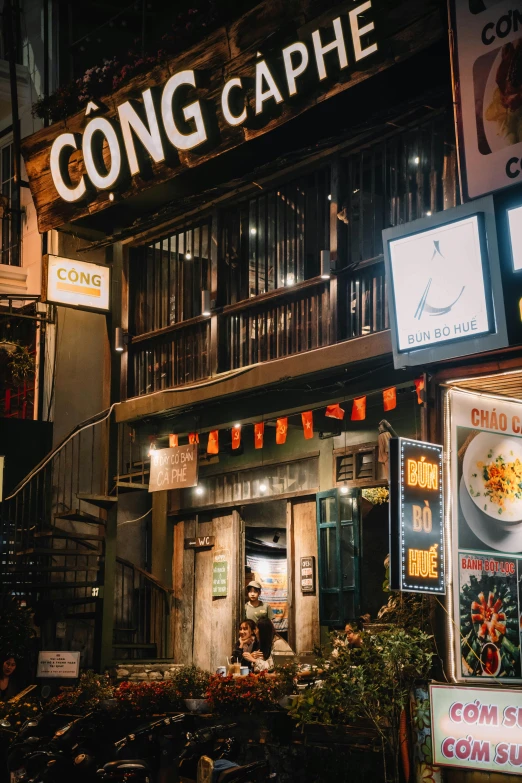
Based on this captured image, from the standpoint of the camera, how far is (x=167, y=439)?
1809 cm

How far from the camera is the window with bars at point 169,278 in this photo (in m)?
16.6

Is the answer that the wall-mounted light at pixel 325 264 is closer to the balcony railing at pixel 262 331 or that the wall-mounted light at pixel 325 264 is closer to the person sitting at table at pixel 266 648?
the balcony railing at pixel 262 331

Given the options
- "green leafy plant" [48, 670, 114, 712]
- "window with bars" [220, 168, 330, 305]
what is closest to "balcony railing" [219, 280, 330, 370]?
"window with bars" [220, 168, 330, 305]

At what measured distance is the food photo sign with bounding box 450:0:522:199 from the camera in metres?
10.6

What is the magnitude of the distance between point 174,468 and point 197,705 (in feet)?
13.9

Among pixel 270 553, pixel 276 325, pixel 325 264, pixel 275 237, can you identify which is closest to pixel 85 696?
pixel 270 553

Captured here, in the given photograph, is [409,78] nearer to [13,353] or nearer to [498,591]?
[498,591]

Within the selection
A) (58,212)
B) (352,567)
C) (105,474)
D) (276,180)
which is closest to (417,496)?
(352,567)

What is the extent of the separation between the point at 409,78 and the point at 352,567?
657 centimetres

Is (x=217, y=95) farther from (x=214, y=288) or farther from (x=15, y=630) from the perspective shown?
(x=15, y=630)

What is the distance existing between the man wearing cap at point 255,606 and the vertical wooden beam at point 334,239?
444 cm

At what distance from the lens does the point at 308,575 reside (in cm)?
1562

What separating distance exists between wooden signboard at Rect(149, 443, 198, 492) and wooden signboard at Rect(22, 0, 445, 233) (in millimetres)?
4288

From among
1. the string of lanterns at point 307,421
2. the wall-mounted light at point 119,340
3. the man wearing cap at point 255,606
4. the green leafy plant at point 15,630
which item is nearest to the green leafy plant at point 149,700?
the green leafy plant at point 15,630
